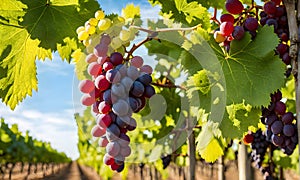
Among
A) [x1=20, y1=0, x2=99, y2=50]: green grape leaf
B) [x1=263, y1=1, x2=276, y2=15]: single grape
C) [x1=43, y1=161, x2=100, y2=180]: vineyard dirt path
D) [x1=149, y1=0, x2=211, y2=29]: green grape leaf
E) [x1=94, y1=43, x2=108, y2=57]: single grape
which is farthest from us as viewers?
[x1=43, y1=161, x2=100, y2=180]: vineyard dirt path

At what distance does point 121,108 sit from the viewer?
1.37 metres

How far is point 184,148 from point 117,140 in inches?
147

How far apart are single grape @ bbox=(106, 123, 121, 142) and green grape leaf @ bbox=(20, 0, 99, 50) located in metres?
0.68

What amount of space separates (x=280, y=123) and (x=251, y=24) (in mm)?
383

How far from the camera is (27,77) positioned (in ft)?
6.57

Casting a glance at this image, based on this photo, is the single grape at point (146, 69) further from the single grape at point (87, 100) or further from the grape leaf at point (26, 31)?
the grape leaf at point (26, 31)

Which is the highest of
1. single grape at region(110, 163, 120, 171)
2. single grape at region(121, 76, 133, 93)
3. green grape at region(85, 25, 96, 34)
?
green grape at region(85, 25, 96, 34)

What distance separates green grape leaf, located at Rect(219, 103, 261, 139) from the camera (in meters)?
1.58

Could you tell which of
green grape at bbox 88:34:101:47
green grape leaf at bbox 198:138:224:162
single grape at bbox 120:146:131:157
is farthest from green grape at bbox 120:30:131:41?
green grape leaf at bbox 198:138:224:162

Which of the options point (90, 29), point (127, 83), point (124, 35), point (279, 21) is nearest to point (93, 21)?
point (90, 29)

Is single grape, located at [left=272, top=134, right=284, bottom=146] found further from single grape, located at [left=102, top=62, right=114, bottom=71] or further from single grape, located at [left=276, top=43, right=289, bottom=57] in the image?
single grape, located at [left=102, top=62, right=114, bottom=71]

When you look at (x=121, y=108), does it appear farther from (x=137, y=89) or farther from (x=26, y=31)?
(x=26, y=31)

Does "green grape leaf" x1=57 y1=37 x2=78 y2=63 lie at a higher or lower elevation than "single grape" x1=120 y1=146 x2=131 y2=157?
higher

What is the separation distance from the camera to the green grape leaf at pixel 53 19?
1.86 meters
